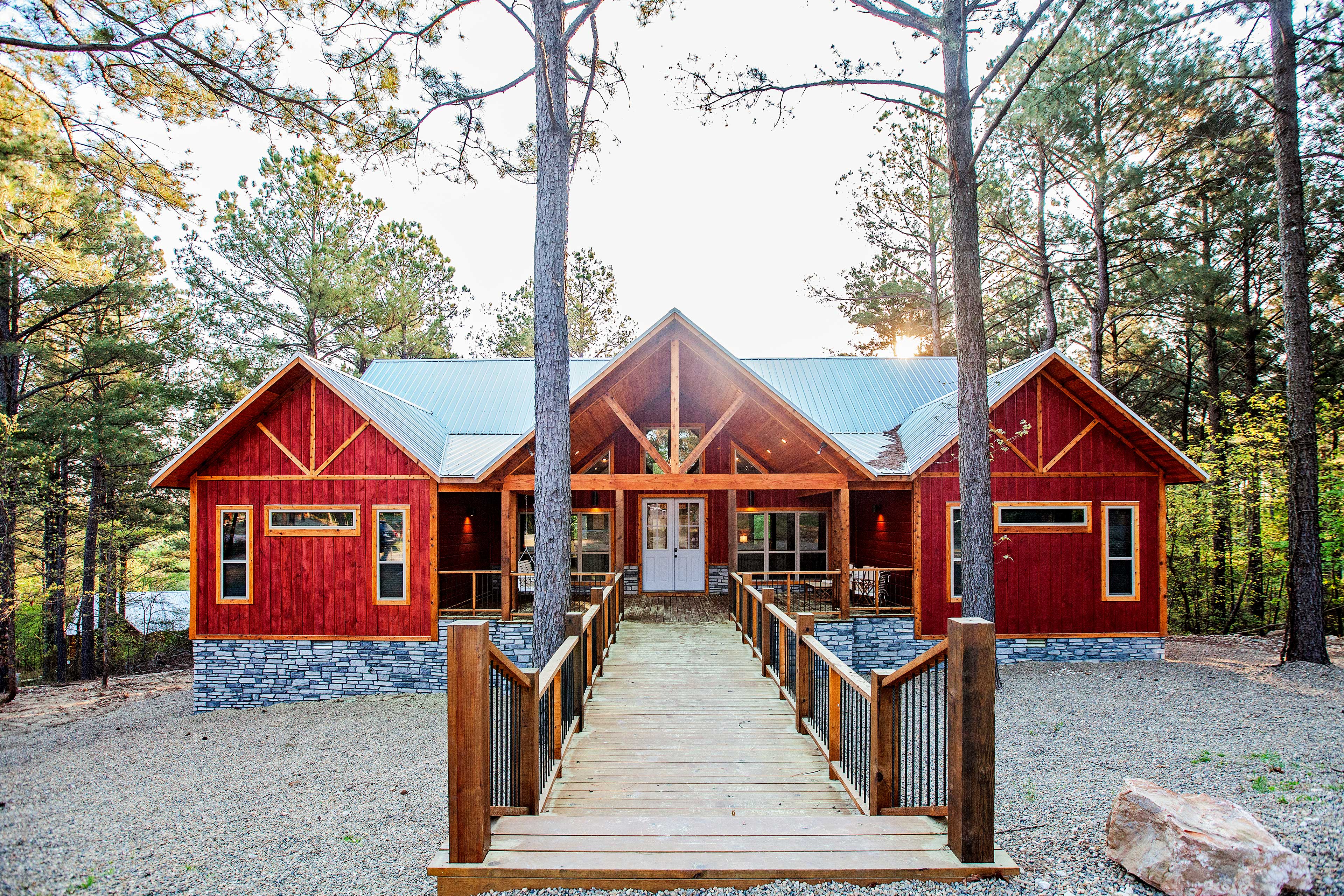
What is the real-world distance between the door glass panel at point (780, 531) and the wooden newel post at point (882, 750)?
9.05 metres

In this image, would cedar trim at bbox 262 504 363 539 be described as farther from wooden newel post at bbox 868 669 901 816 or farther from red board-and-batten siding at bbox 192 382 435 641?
wooden newel post at bbox 868 669 901 816

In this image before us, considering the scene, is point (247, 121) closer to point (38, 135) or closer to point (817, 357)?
point (38, 135)

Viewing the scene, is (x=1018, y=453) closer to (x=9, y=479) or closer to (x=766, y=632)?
(x=766, y=632)

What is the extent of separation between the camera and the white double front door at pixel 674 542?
1261 cm

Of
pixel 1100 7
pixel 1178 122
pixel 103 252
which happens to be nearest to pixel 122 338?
pixel 103 252

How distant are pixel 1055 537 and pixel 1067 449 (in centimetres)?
138

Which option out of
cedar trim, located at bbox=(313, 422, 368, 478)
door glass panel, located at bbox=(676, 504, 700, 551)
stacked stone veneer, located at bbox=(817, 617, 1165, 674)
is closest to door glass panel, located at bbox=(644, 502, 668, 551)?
door glass panel, located at bbox=(676, 504, 700, 551)

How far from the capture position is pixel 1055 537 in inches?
366

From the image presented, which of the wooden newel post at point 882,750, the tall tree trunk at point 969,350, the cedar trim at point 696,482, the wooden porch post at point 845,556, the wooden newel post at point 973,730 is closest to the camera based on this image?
the wooden newel post at point 973,730

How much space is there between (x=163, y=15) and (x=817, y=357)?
484 inches

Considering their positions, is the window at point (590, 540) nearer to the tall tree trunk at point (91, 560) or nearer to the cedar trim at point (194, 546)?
the cedar trim at point (194, 546)

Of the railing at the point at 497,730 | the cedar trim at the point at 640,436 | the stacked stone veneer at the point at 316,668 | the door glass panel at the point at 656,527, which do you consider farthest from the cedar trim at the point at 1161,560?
the stacked stone veneer at the point at 316,668

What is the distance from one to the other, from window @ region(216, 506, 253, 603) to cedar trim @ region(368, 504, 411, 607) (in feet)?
6.10

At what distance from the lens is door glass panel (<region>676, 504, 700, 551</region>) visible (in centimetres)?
1273
